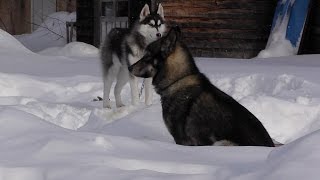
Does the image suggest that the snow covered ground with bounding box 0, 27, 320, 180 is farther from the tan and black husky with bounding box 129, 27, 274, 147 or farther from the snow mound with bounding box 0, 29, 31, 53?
the snow mound with bounding box 0, 29, 31, 53

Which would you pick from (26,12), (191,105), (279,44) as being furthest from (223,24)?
(26,12)

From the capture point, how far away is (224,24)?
13.0m

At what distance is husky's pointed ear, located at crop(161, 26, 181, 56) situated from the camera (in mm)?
4168

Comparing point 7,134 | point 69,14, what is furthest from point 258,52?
point 69,14

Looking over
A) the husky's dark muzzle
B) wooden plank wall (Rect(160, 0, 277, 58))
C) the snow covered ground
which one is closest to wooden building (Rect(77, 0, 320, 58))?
wooden plank wall (Rect(160, 0, 277, 58))

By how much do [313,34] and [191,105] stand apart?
8.31m

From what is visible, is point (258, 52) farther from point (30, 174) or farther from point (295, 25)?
point (30, 174)

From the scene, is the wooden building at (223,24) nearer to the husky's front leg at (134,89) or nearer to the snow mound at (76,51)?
the snow mound at (76,51)

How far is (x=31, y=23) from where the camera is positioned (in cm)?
2633

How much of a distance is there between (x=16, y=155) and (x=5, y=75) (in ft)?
18.2

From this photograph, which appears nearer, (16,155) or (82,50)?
(16,155)

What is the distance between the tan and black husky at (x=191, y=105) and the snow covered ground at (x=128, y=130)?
0.26 m

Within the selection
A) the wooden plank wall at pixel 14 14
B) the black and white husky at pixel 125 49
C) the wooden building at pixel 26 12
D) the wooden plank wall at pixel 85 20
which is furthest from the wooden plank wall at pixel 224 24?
the wooden plank wall at pixel 14 14

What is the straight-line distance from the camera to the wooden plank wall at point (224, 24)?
1273cm
